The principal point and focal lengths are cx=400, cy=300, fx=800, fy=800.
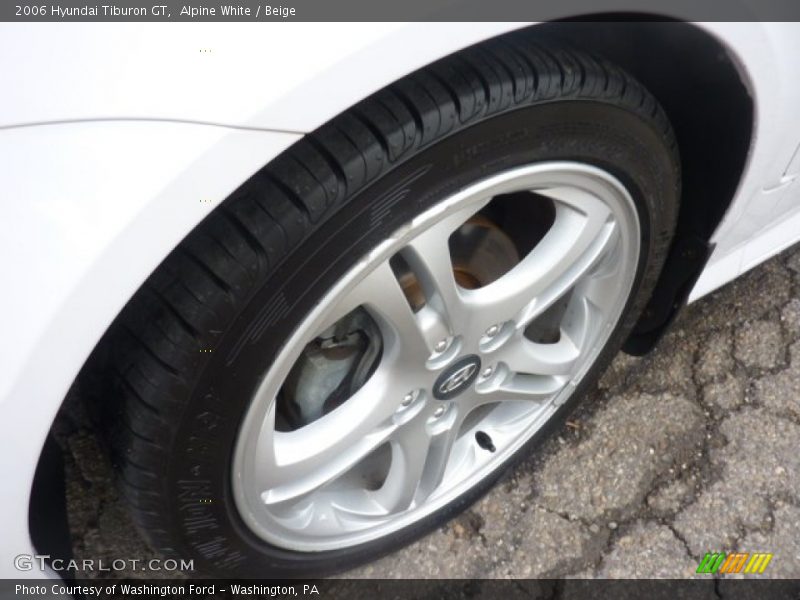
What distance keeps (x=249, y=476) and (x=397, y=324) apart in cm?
26

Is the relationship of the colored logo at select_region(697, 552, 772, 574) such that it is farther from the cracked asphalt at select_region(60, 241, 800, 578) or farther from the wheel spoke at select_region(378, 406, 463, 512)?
the wheel spoke at select_region(378, 406, 463, 512)

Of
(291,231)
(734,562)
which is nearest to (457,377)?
(291,231)

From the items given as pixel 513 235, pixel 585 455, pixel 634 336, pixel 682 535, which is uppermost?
pixel 513 235

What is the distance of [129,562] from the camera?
1.35 meters

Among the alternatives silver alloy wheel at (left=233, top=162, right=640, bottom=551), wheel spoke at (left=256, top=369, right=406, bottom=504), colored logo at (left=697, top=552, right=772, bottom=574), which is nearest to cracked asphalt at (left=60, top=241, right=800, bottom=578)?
colored logo at (left=697, top=552, right=772, bottom=574)

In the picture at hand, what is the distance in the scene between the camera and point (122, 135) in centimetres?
65

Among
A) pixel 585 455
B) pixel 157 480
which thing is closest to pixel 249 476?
pixel 157 480

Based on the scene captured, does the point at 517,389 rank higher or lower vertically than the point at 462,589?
higher

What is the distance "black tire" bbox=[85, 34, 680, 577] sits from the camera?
Answer: 2.61 ft

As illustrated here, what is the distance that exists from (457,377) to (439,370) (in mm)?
53

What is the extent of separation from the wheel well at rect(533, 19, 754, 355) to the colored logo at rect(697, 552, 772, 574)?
437 mm

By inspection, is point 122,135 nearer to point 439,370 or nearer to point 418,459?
point 439,370

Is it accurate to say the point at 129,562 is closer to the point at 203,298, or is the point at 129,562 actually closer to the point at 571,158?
the point at 203,298

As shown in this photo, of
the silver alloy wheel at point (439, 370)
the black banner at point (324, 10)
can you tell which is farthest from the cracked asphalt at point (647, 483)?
the black banner at point (324, 10)
